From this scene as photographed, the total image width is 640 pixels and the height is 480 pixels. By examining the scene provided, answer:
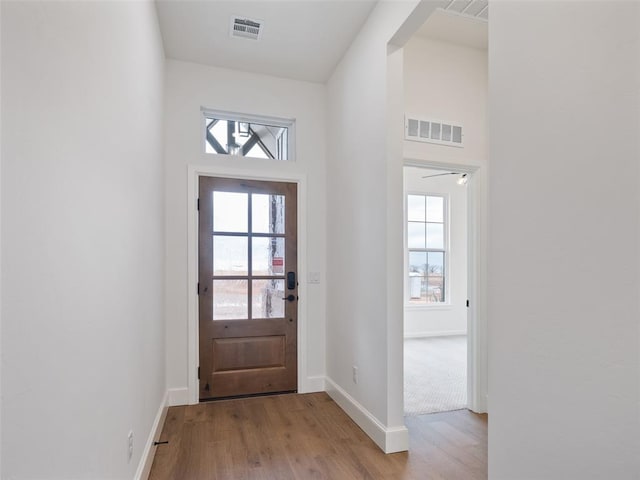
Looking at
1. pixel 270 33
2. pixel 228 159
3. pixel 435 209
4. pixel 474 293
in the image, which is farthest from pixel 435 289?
pixel 270 33

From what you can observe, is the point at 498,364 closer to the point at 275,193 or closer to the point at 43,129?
the point at 43,129

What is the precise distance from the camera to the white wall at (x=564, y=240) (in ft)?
3.32

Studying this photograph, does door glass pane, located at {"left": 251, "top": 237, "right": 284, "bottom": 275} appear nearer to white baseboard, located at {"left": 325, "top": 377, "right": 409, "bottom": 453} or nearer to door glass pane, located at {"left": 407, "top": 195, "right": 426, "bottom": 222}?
white baseboard, located at {"left": 325, "top": 377, "right": 409, "bottom": 453}

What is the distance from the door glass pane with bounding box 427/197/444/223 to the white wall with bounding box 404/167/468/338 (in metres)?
0.11

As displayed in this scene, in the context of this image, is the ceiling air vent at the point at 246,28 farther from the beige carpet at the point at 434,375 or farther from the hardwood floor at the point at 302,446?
the beige carpet at the point at 434,375

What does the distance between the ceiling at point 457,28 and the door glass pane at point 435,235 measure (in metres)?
3.44

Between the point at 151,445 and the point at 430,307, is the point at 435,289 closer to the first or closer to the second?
the point at 430,307

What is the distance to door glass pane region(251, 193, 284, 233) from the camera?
353 centimetres

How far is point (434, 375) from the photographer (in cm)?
409

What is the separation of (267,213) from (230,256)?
0.54 m

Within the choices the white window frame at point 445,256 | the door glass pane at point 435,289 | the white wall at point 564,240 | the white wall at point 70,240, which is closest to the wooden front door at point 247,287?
the white wall at point 70,240

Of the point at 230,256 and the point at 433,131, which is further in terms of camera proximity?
the point at 230,256

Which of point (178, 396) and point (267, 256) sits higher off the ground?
point (267, 256)

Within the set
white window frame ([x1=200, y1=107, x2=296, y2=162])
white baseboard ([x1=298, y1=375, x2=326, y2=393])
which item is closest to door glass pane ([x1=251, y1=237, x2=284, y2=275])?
white window frame ([x1=200, y1=107, x2=296, y2=162])
